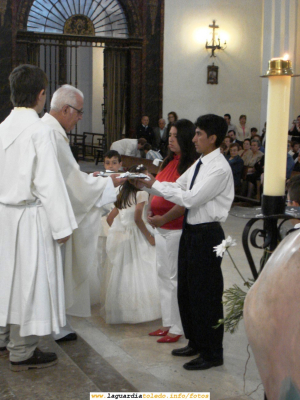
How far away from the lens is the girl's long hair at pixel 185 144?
373 cm

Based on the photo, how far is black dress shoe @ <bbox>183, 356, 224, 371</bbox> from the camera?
340cm

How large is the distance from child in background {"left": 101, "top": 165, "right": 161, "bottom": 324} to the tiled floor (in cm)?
13

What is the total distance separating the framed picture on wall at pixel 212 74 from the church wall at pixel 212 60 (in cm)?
10

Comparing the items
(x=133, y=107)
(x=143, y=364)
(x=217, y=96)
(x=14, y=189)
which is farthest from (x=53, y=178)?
(x=217, y=96)

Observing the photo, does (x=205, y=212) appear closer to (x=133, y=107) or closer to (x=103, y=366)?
(x=103, y=366)

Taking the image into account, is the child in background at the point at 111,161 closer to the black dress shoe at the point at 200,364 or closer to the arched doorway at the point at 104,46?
the black dress shoe at the point at 200,364

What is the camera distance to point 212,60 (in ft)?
47.2

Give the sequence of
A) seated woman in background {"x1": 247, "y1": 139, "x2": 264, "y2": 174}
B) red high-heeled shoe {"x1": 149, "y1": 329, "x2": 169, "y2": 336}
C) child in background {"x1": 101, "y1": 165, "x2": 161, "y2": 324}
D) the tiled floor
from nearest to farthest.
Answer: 1. the tiled floor
2. red high-heeled shoe {"x1": 149, "y1": 329, "x2": 169, "y2": 336}
3. child in background {"x1": 101, "y1": 165, "x2": 161, "y2": 324}
4. seated woman in background {"x1": 247, "y1": 139, "x2": 264, "y2": 174}

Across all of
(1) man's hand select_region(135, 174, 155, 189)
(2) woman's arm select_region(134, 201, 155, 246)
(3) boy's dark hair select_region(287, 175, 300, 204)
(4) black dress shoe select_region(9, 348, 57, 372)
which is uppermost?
(3) boy's dark hair select_region(287, 175, 300, 204)

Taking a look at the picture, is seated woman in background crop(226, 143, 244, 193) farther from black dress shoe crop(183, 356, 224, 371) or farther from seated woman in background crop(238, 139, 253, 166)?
black dress shoe crop(183, 356, 224, 371)

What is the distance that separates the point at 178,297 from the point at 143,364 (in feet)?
1.64

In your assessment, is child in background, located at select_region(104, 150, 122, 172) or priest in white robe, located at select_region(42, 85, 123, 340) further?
child in background, located at select_region(104, 150, 122, 172)

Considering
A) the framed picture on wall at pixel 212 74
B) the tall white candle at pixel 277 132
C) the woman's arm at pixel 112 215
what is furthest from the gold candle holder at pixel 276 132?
the framed picture on wall at pixel 212 74

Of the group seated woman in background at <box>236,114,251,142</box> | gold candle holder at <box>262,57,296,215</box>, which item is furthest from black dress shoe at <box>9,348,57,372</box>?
seated woman in background at <box>236,114,251,142</box>
